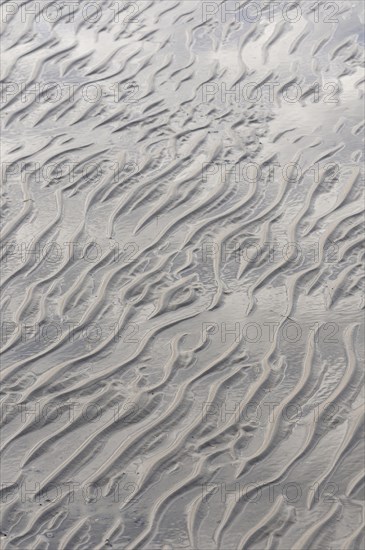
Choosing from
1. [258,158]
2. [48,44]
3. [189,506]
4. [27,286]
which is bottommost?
[189,506]

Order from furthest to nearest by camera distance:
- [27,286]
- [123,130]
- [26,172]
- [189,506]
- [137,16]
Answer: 1. [137,16]
2. [123,130]
3. [26,172]
4. [27,286]
5. [189,506]

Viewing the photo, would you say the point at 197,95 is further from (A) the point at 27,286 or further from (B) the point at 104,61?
(A) the point at 27,286

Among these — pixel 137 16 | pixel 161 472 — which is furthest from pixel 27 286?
pixel 137 16

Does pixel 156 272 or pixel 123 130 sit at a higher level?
pixel 123 130

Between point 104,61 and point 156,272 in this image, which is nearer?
point 156,272

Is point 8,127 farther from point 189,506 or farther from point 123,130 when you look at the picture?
point 189,506

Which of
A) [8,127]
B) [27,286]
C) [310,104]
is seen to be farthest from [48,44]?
[27,286]

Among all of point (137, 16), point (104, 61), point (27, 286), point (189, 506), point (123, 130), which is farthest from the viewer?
point (137, 16)
